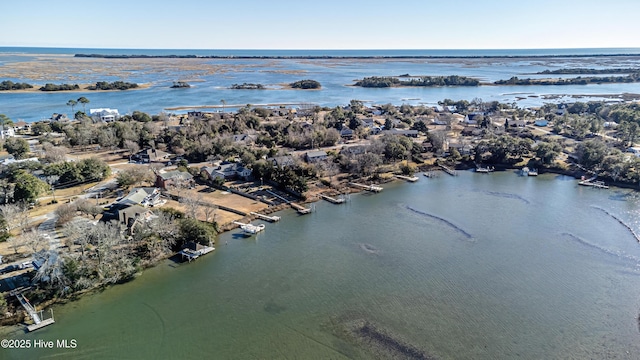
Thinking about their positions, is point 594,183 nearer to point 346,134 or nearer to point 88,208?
point 346,134

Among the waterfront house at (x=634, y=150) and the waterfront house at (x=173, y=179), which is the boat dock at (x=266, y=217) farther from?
the waterfront house at (x=634, y=150)

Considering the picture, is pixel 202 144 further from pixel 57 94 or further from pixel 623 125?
pixel 57 94

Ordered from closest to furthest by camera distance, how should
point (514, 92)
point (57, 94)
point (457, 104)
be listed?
1. point (457, 104)
2. point (57, 94)
3. point (514, 92)

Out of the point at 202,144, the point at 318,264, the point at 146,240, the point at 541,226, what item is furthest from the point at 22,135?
the point at 541,226

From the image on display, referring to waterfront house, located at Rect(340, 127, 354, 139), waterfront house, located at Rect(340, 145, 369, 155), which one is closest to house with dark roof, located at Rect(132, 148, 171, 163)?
waterfront house, located at Rect(340, 145, 369, 155)

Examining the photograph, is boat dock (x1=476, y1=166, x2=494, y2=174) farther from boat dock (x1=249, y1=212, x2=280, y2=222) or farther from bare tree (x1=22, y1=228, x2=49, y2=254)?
bare tree (x1=22, y1=228, x2=49, y2=254)

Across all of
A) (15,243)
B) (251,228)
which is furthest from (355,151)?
(15,243)
